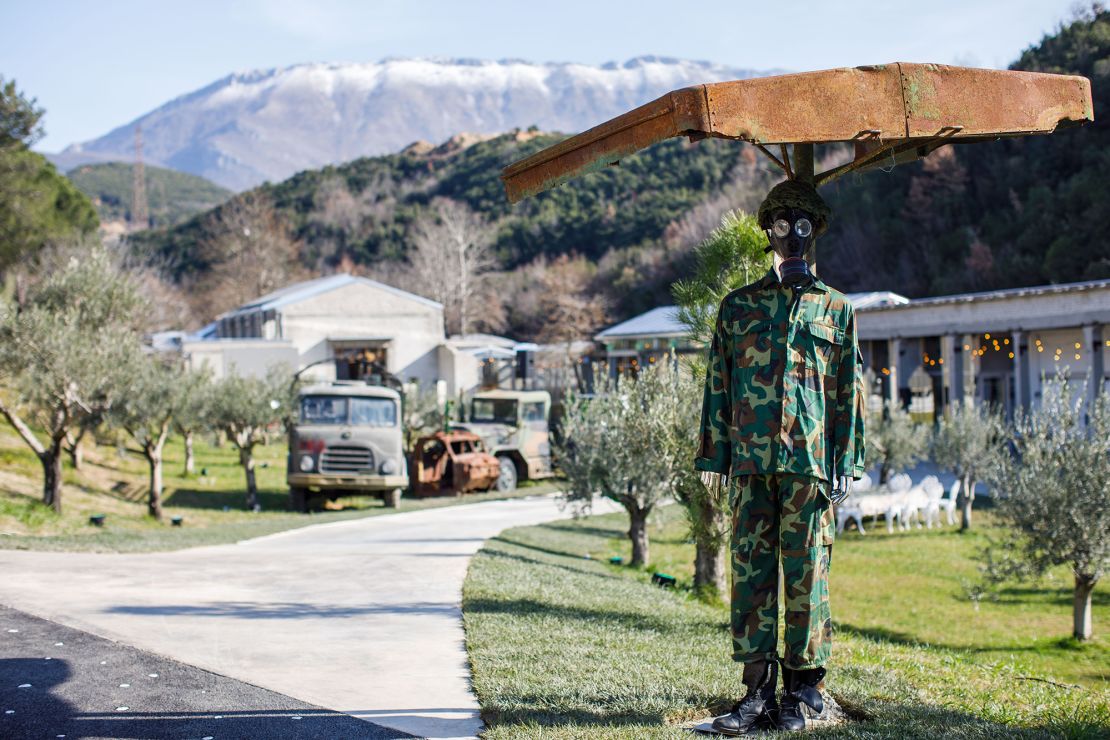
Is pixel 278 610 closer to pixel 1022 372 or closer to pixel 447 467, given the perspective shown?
pixel 447 467

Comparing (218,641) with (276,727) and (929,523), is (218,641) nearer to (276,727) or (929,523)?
(276,727)

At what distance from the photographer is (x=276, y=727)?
4.36 metres

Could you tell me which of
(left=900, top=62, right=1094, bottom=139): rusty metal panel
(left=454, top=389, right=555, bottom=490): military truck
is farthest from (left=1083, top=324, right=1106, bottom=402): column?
(left=900, top=62, right=1094, bottom=139): rusty metal panel

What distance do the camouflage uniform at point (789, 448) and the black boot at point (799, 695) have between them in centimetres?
10

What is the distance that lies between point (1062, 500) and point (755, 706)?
847 centimetres

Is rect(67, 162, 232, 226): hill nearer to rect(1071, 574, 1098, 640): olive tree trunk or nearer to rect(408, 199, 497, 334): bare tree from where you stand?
rect(408, 199, 497, 334): bare tree

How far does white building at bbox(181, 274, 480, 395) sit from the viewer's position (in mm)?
42031

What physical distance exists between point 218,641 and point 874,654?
4176 millimetres

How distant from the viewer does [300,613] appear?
7.45m

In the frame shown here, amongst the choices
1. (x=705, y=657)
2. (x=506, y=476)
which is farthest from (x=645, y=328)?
(x=705, y=657)

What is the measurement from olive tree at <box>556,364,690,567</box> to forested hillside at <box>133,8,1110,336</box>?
15.3 meters

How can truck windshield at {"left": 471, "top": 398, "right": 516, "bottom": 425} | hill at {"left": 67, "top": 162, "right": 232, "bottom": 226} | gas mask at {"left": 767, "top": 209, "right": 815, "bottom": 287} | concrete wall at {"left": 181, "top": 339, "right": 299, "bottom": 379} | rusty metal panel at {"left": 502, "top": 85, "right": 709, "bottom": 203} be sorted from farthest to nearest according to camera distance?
hill at {"left": 67, "top": 162, "right": 232, "bottom": 226}, concrete wall at {"left": 181, "top": 339, "right": 299, "bottom": 379}, truck windshield at {"left": 471, "top": 398, "right": 516, "bottom": 425}, gas mask at {"left": 767, "top": 209, "right": 815, "bottom": 287}, rusty metal panel at {"left": 502, "top": 85, "right": 709, "bottom": 203}

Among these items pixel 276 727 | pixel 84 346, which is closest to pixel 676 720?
pixel 276 727

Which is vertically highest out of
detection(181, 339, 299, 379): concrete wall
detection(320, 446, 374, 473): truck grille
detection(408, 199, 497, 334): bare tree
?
detection(408, 199, 497, 334): bare tree
